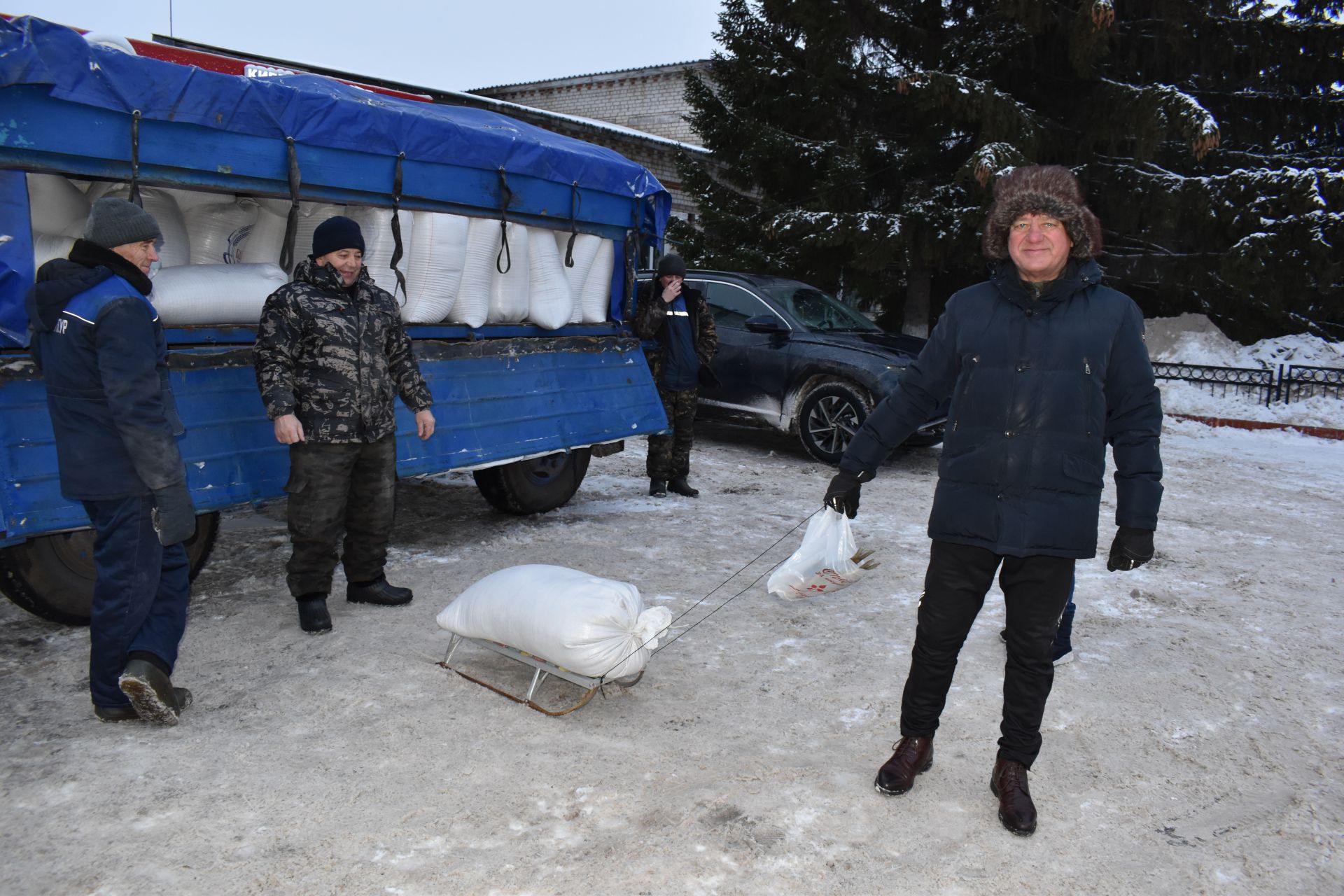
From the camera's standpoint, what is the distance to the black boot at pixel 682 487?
7434 millimetres

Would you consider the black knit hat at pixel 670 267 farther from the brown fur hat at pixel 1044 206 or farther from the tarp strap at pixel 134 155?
the brown fur hat at pixel 1044 206

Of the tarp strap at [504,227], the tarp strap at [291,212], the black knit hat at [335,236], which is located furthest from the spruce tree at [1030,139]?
the black knit hat at [335,236]

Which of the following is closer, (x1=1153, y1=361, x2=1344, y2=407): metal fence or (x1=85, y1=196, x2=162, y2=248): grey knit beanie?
(x1=85, y1=196, x2=162, y2=248): grey knit beanie

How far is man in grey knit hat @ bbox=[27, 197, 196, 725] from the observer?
3148 mm

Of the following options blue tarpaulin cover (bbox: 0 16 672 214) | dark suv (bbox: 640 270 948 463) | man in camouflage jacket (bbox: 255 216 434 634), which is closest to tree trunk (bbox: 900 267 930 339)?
dark suv (bbox: 640 270 948 463)

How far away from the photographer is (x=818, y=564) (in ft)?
14.1

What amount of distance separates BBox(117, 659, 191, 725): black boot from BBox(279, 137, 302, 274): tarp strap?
7.61 ft

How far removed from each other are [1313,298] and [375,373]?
576 inches

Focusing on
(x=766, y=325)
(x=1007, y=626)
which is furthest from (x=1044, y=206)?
(x=766, y=325)

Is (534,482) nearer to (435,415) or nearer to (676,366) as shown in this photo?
(435,415)

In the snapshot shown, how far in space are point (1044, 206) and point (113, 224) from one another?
9.67 feet

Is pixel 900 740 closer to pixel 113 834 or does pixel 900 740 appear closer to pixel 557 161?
pixel 113 834

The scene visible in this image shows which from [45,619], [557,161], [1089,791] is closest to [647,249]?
[557,161]

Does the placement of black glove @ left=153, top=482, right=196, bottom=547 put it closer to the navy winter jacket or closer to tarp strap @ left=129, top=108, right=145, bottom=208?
tarp strap @ left=129, top=108, right=145, bottom=208
